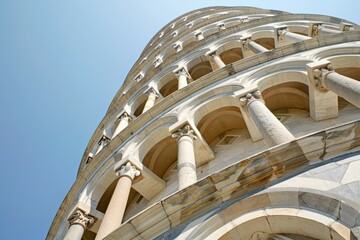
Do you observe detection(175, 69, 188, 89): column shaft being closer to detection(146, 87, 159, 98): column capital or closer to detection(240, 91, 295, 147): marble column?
detection(146, 87, 159, 98): column capital

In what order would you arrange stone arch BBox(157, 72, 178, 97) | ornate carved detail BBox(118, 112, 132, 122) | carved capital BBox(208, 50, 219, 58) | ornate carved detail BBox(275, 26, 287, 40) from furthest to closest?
stone arch BBox(157, 72, 178, 97), carved capital BBox(208, 50, 219, 58), ornate carved detail BBox(275, 26, 287, 40), ornate carved detail BBox(118, 112, 132, 122)

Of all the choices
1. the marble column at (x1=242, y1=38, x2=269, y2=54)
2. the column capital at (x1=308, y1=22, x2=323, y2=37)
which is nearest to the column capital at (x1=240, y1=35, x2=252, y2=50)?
the marble column at (x1=242, y1=38, x2=269, y2=54)

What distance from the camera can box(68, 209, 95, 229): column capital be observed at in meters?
8.45

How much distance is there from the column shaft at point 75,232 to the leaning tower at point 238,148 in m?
0.04

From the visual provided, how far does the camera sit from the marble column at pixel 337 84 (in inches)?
278

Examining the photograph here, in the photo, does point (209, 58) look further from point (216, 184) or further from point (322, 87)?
point (216, 184)

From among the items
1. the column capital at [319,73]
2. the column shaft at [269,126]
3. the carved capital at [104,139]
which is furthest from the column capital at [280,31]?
the carved capital at [104,139]

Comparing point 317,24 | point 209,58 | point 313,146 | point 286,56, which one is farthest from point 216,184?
point 317,24

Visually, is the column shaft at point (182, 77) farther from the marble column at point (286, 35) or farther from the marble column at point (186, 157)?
the marble column at point (186, 157)

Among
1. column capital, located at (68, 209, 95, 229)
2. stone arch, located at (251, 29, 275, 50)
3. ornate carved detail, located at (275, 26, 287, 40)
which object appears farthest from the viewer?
stone arch, located at (251, 29, 275, 50)

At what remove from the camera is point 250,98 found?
9117 mm

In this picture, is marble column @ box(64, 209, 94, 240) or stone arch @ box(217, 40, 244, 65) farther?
stone arch @ box(217, 40, 244, 65)

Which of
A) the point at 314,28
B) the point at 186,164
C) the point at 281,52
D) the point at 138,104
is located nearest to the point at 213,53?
the point at 138,104

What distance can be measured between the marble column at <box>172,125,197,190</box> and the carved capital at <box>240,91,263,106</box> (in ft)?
5.01
